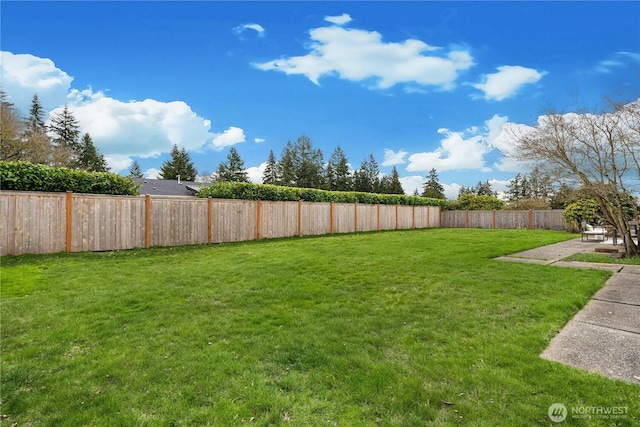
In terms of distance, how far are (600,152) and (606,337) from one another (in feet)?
24.0

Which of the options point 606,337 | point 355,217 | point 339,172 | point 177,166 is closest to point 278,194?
point 355,217

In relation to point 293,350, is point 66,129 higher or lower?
higher

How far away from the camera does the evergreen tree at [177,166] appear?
138ft

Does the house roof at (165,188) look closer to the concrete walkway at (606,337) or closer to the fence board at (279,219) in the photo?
the fence board at (279,219)

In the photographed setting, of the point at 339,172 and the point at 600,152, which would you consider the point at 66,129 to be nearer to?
the point at 339,172

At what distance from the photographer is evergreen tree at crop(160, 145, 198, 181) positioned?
41938 mm

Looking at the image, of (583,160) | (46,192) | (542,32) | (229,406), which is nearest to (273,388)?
(229,406)

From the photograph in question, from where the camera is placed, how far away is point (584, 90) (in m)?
8.40

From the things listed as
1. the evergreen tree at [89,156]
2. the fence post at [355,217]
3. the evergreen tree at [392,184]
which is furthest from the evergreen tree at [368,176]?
the evergreen tree at [89,156]

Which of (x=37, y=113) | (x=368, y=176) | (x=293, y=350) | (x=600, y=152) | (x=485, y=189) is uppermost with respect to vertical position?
(x=37, y=113)

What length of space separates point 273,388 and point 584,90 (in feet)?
35.3

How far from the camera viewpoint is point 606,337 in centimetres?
300

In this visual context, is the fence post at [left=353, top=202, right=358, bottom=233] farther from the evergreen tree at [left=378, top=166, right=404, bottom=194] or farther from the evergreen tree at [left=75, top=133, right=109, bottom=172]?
the evergreen tree at [left=75, top=133, right=109, bottom=172]

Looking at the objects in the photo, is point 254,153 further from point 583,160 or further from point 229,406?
point 229,406
